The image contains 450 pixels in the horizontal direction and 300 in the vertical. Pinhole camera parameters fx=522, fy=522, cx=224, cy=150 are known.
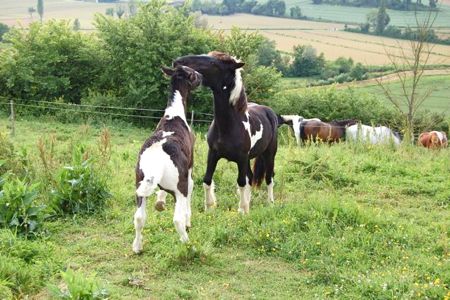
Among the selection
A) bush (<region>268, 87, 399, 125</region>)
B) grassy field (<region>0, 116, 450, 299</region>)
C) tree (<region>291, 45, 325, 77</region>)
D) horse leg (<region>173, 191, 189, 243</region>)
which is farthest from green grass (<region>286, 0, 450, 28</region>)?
horse leg (<region>173, 191, 189, 243</region>)

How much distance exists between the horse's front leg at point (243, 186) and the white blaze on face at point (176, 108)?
1109 millimetres

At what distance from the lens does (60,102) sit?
17656 millimetres

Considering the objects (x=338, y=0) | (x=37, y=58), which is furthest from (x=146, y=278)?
(x=338, y=0)

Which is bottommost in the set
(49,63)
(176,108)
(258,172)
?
(258,172)

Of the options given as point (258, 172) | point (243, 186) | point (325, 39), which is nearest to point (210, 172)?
point (243, 186)

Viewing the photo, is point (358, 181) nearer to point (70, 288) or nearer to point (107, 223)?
point (107, 223)

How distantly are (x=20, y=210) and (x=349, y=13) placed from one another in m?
61.5

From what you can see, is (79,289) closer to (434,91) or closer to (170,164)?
(170,164)

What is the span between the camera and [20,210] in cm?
580

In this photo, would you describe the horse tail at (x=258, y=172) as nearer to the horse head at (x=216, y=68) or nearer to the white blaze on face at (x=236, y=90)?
the white blaze on face at (x=236, y=90)

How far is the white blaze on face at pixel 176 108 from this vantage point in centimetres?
580

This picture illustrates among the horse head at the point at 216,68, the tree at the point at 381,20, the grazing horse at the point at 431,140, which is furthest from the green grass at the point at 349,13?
the horse head at the point at 216,68

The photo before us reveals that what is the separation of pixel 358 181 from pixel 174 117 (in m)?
3.80

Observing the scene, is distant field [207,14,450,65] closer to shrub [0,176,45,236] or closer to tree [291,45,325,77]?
tree [291,45,325,77]
